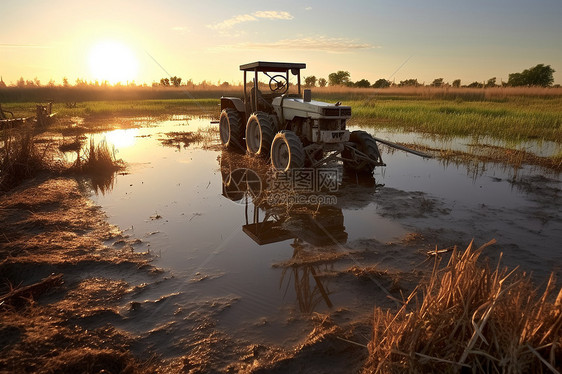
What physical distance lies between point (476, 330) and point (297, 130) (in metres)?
6.26

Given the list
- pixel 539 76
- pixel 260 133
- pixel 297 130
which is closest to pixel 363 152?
pixel 297 130

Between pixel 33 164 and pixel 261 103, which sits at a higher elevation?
pixel 261 103

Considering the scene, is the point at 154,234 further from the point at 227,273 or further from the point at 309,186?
the point at 309,186

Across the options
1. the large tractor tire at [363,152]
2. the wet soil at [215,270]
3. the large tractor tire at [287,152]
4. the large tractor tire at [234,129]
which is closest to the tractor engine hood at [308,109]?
the large tractor tire at [287,152]

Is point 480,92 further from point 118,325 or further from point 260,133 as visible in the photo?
point 118,325

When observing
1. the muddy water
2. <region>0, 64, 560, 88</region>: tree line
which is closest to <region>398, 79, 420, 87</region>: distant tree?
<region>0, 64, 560, 88</region>: tree line

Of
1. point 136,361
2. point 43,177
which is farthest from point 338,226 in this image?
point 43,177

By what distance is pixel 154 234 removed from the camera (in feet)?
14.2

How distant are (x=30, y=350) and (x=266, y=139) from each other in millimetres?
5996

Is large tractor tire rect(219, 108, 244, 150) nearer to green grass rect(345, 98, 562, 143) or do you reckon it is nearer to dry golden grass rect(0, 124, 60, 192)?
dry golden grass rect(0, 124, 60, 192)

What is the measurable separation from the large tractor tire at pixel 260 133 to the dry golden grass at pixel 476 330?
6072 millimetres

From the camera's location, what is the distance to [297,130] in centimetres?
743

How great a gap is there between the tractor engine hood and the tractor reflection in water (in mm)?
1211

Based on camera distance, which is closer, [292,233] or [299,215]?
[292,233]
